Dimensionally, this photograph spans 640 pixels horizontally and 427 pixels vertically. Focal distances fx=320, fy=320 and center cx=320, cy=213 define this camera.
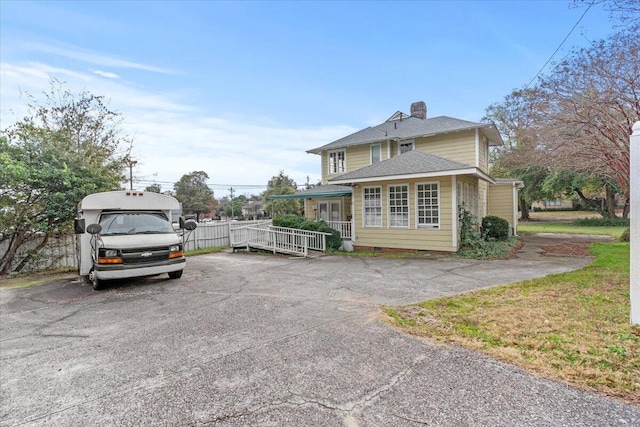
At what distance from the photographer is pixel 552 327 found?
4195 mm

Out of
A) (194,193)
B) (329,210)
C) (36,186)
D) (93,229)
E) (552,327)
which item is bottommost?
(552,327)

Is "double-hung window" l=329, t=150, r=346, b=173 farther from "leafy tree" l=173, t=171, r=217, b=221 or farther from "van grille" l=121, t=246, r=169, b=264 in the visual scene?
"leafy tree" l=173, t=171, r=217, b=221

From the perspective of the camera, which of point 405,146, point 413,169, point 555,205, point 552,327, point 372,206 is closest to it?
point 552,327

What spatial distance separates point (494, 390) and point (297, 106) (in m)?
18.3

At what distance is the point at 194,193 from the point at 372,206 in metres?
52.9

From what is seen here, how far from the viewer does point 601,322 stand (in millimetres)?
4305

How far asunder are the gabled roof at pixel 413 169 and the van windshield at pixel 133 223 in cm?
746

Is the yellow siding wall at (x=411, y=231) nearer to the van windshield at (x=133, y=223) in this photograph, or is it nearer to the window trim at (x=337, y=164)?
the window trim at (x=337, y=164)

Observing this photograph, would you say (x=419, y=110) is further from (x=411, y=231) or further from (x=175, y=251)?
(x=175, y=251)

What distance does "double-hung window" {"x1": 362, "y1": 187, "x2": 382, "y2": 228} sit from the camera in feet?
44.2

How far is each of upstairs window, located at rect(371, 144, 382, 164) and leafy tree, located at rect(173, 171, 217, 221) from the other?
4790 cm

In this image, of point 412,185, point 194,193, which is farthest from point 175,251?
point 194,193

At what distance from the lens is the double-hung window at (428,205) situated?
12.2 meters

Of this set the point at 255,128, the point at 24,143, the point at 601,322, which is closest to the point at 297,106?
the point at 255,128
